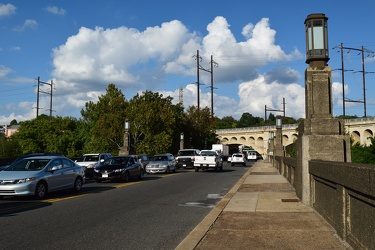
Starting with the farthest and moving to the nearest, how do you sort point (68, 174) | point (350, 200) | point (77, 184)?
point (77, 184), point (68, 174), point (350, 200)

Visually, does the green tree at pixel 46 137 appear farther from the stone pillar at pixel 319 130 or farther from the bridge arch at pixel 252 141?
the stone pillar at pixel 319 130

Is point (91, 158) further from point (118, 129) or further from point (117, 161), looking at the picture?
point (118, 129)

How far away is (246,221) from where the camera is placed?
9.44 m

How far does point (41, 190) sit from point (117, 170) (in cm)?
778

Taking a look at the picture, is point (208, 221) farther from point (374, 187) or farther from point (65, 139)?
point (65, 139)

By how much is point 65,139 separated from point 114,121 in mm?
23133

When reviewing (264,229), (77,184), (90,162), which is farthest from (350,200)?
(90,162)

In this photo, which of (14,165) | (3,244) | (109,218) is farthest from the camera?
(14,165)

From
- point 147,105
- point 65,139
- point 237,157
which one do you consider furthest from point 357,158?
point 65,139

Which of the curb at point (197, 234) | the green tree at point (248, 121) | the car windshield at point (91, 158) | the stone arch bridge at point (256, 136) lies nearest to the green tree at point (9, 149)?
the car windshield at point (91, 158)

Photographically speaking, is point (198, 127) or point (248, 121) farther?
point (248, 121)

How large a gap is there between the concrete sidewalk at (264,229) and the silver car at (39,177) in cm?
625

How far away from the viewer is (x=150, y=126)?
60812 mm

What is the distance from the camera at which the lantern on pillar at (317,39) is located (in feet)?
37.5
